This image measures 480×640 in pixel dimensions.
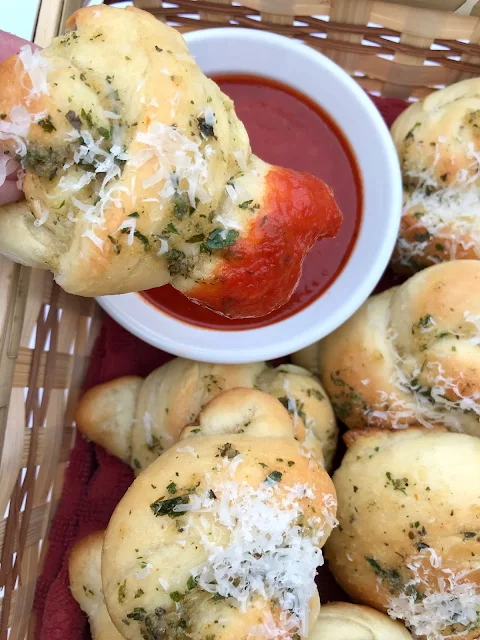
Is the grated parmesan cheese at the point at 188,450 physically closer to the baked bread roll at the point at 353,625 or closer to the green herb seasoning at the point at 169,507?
the green herb seasoning at the point at 169,507

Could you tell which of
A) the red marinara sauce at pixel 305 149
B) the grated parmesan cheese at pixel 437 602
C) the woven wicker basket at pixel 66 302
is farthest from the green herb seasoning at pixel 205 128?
the grated parmesan cheese at pixel 437 602

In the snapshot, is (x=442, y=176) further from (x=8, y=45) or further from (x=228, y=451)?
(x=8, y=45)

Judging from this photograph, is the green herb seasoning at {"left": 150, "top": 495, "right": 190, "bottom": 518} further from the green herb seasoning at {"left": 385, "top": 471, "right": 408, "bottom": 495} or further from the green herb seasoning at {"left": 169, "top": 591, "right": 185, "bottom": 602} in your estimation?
the green herb seasoning at {"left": 385, "top": 471, "right": 408, "bottom": 495}

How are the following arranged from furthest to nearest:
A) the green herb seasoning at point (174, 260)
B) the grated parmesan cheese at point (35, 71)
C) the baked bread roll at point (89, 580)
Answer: the baked bread roll at point (89, 580)
the green herb seasoning at point (174, 260)
the grated parmesan cheese at point (35, 71)

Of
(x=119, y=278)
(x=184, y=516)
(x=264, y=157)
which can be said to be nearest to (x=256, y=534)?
(x=184, y=516)

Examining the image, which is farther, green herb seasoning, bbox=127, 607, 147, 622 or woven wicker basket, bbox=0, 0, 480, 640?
woven wicker basket, bbox=0, 0, 480, 640

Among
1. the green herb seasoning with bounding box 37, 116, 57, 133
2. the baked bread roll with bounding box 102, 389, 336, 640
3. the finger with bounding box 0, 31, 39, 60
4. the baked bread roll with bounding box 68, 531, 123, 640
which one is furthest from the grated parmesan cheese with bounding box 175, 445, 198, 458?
the finger with bounding box 0, 31, 39, 60
